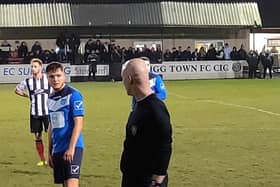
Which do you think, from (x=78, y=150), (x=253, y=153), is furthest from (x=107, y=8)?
(x=78, y=150)

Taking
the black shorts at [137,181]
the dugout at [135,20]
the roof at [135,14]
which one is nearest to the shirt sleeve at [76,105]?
the black shorts at [137,181]

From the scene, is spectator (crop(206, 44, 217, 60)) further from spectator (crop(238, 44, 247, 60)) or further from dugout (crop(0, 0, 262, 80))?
dugout (crop(0, 0, 262, 80))

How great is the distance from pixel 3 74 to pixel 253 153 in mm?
29025

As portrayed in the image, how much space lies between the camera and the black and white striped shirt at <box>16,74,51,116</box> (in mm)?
12391

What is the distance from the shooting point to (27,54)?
41.8 m

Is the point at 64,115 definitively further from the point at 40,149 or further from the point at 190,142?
the point at 190,142

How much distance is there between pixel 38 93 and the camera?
1239 cm

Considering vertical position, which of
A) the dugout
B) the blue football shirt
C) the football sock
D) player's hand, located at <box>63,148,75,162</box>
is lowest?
→ the football sock

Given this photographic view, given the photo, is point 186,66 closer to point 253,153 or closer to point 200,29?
point 200,29

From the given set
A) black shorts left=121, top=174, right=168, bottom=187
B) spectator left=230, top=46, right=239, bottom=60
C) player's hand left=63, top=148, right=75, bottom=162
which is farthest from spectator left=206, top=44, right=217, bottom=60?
black shorts left=121, top=174, right=168, bottom=187

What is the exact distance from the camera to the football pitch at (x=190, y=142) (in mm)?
10781

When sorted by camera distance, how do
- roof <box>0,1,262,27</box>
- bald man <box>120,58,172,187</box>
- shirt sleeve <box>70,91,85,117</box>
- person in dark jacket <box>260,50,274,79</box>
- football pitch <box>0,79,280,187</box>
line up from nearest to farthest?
bald man <box>120,58,172,187</box> < shirt sleeve <box>70,91,85,117</box> < football pitch <box>0,79,280,187</box> < person in dark jacket <box>260,50,274,79</box> < roof <box>0,1,262,27</box>

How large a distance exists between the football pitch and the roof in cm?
2117

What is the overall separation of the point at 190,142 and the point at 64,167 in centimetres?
744
